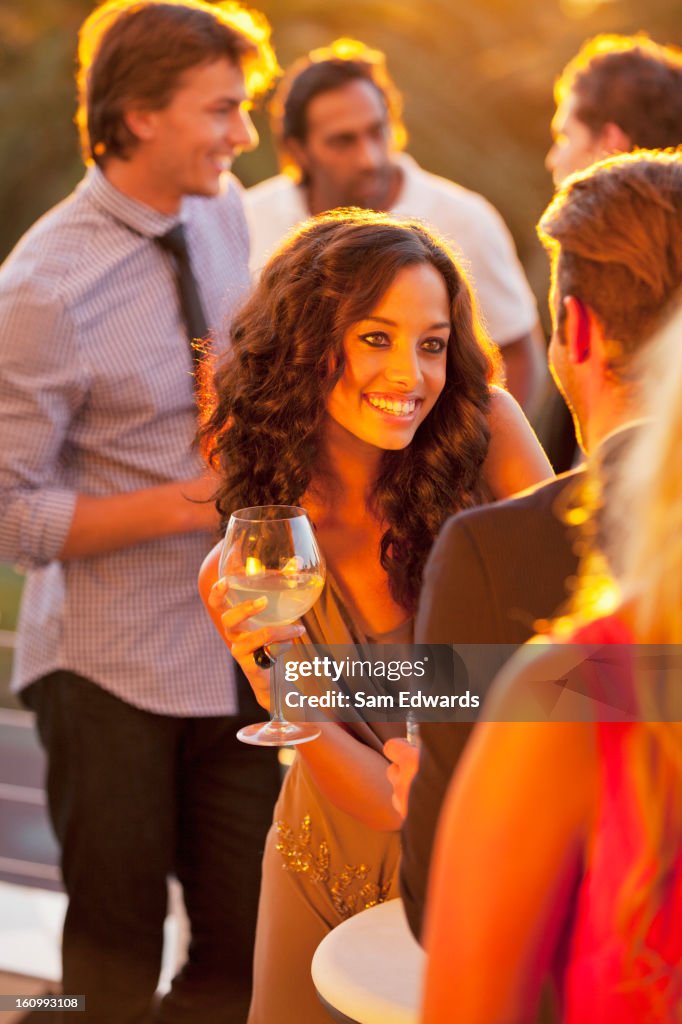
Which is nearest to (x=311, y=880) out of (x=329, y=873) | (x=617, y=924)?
(x=329, y=873)

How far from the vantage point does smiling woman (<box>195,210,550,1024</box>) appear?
75.6 inches

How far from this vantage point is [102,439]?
2.54 m

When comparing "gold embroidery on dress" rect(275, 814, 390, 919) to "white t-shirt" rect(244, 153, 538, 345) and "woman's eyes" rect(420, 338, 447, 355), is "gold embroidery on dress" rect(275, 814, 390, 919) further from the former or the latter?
"white t-shirt" rect(244, 153, 538, 345)

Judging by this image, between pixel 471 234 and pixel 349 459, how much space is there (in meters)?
1.66

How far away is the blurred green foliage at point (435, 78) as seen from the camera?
9.84 m

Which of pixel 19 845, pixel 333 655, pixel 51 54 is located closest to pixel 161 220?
pixel 333 655

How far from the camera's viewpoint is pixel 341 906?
6.30 feet

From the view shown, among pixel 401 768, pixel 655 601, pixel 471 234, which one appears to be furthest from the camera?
pixel 471 234

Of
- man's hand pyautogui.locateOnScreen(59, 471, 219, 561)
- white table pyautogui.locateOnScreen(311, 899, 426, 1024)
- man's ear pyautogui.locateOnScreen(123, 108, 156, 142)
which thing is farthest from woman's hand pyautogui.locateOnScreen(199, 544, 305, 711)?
man's ear pyautogui.locateOnScreen(123, 108, 156, 142)

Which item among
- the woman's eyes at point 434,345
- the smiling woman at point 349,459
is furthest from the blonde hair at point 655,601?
the woman's eyes at point 434,345

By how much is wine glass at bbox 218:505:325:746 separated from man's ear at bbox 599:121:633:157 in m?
1.62

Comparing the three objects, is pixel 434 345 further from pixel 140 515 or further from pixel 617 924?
pixel 617 924

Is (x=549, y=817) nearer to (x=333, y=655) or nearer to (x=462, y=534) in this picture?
(x=462, y=534)

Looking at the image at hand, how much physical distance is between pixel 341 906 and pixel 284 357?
2.73ft
